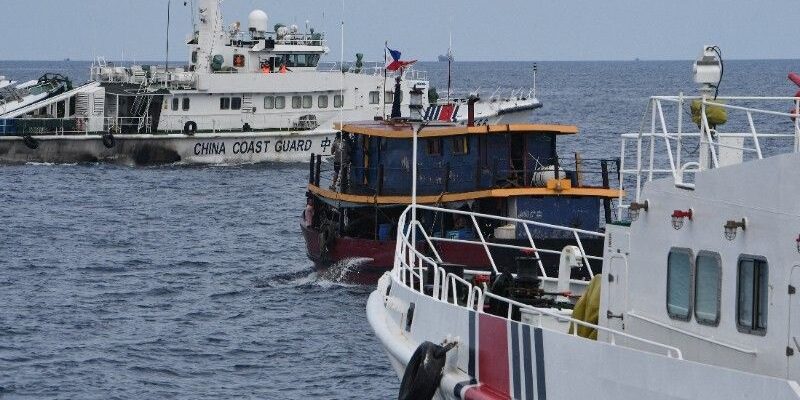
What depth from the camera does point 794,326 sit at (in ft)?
40.6

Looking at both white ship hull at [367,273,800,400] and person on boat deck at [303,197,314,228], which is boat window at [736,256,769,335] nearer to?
white ship hull at [367,273,800,400]

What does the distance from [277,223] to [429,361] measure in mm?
31353

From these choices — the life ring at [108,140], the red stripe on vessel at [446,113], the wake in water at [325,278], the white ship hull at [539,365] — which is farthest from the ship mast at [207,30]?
the white ship hull at [539,365]

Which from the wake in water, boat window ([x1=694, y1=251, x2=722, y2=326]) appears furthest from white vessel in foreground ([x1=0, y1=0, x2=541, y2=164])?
boat window ([x1=694, y1=251, x2=722, y2=326])

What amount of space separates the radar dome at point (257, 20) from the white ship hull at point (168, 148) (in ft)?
19.7

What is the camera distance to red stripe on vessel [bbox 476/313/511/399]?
52.0ft

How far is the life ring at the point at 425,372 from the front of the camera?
1681 centimetres

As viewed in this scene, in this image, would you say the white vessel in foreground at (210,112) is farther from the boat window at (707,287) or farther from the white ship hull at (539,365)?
the boat window at (707,287)

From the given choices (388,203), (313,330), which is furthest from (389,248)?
(313,330)

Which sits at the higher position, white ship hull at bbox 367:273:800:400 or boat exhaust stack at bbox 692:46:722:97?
boat exhaust stack at bbox 692:46:722:97

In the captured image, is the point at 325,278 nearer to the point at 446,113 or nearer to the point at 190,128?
the point at 446,113

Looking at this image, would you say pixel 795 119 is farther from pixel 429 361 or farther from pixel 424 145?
pixel 424 145

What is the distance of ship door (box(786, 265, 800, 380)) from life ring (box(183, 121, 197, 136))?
51.3 m

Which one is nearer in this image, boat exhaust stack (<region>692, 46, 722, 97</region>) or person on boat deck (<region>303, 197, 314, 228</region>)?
boat exhaust stack (<region>692, 46, 722, 97</region>)
